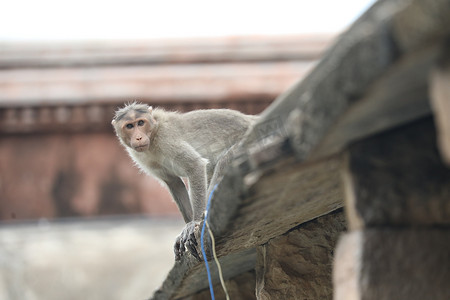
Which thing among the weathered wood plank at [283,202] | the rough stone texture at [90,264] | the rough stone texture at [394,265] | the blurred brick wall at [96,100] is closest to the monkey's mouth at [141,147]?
the weathered wood plank at [283,202]

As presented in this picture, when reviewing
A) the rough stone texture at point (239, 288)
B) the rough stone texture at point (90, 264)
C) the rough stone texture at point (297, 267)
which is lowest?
the rough stone texture at point (297, 267)

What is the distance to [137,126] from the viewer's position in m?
5.61

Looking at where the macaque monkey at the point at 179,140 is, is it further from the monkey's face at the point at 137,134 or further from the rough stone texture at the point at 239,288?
the rough stone texture at the point at 239,288

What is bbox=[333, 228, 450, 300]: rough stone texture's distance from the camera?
93.3 inches

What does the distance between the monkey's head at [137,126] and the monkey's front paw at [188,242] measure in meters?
1.12

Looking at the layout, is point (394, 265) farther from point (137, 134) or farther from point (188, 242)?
point (137, 134)

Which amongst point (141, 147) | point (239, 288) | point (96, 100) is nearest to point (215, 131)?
point (141, 147)

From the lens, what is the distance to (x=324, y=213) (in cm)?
372

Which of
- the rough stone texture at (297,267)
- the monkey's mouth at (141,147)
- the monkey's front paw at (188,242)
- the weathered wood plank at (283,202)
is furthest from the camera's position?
the monkey's mouth at (141,147)

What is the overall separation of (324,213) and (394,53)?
1.89 metres

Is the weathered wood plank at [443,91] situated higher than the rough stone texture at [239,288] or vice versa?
the rough stone texture at [239,288]

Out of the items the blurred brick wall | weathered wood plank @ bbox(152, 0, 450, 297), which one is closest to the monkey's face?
weathered wood plank @ bbox(152, 0, 450, 297)

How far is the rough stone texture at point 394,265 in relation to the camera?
2369 millimetres

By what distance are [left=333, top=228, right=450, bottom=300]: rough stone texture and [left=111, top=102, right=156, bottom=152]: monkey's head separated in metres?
3.13
